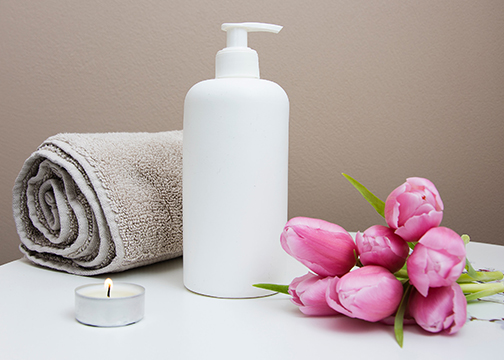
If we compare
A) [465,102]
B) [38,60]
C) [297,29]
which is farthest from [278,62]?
[38,60]

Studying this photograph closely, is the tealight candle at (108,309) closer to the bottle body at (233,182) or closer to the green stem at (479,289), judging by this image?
the bottle body at (233,182)

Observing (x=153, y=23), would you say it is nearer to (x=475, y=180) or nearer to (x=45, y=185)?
(x=45, y=185)

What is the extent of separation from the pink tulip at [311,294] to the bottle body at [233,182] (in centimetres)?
6

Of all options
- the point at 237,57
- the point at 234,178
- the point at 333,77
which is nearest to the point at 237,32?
the point at 237,57

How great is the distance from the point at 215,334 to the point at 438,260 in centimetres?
16

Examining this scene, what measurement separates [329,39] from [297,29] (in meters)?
0.06


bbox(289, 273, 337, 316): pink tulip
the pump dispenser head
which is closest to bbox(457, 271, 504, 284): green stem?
bbox(289, 273, 337, 316): pink tulip

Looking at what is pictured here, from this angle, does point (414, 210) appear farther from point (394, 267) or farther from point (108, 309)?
point (108, 309)

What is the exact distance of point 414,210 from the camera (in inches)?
11.7

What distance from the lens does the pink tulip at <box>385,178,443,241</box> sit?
295 millimetres

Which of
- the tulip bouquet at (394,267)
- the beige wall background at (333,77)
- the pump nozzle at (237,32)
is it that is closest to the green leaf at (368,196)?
the tulip bouquet at (394,267)

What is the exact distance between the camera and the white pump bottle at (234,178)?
1.23ft

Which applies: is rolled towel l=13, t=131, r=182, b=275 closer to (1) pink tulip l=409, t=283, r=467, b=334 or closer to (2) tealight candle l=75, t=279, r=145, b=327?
(2) tealight candle l=75, t=279, r=145, b=327

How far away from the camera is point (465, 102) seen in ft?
2.72
